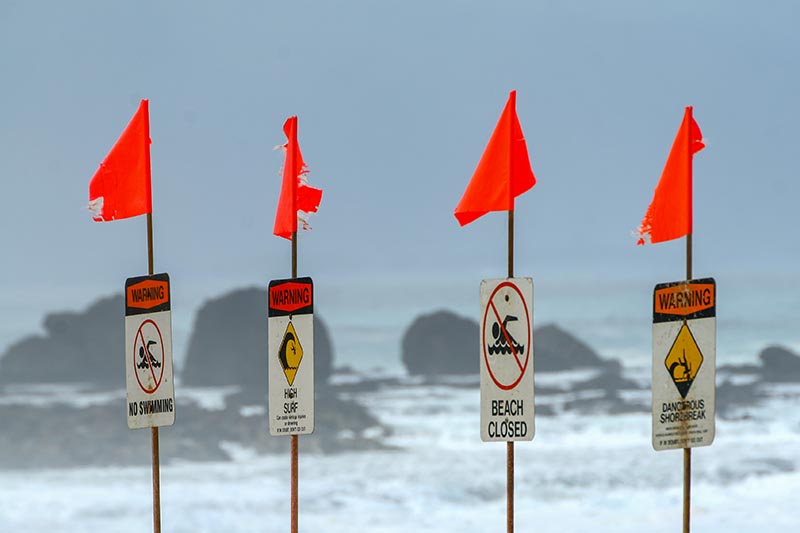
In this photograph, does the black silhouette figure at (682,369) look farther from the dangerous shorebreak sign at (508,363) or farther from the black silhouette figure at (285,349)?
the black silhouette figure at (285,349)

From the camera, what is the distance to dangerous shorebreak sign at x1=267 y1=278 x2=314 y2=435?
49.0ft

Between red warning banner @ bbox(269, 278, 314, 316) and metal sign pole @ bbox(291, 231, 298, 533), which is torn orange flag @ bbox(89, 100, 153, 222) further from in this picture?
red warning banner @ bbox(269, 278, 314, 316)

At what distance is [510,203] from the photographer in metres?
14.6

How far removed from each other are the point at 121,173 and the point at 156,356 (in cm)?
190

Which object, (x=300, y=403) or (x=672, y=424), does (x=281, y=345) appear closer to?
(x=300, y=403)

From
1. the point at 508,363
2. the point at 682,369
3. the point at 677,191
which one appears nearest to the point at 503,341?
the point at 508,363

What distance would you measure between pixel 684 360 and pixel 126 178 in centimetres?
578

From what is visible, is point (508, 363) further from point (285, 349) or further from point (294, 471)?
point (294, 471)

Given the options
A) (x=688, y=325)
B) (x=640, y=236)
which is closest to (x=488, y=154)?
(x=640, y=236)

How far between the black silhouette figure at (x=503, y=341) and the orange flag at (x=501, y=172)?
1.10 m

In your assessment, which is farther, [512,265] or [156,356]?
[156,356]

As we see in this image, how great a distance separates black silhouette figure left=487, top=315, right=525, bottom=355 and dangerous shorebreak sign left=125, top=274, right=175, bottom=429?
3.21m

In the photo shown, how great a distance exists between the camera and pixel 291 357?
49.2ft

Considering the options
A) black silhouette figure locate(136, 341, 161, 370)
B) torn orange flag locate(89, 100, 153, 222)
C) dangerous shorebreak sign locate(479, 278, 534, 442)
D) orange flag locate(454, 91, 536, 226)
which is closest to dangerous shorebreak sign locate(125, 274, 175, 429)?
black silhouette figure locate(136, 341, 161, 370)
